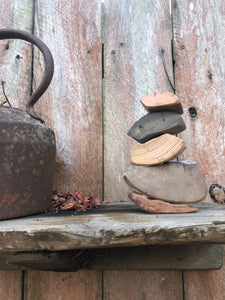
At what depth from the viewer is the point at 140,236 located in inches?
18.7

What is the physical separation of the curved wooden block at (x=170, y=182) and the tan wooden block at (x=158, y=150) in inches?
0.9

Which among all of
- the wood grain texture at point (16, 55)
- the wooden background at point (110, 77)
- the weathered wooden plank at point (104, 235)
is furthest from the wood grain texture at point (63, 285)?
the wood grain texture at point (16, 55)

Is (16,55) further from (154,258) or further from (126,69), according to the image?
(154,258)

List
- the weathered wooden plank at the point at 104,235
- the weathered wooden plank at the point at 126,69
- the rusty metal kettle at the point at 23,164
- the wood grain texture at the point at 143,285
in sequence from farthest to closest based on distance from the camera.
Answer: the weathered wooden plank at the point at 126,69, the wood grain texture at the point at 143,285, the rusty metal kettle at the point at 23,164, the weathered wooden plank at the point at 104,235

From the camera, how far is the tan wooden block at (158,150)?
2.32 ft

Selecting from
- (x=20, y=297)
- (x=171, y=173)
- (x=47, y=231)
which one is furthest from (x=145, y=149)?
(x=20, y=297)

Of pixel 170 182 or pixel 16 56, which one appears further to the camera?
pixel 16 56

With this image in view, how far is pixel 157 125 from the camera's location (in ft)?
2.47

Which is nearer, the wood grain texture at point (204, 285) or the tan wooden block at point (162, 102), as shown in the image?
the tan wooden block at point (162, 102)

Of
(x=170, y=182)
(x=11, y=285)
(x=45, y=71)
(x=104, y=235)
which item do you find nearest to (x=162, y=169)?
(x=170, y=182)

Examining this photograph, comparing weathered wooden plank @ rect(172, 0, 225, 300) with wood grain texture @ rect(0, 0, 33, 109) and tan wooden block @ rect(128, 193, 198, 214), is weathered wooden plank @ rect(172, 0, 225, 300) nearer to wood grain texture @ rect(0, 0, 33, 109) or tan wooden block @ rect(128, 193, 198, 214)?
tan wooden block @ rect(128, 193, 198, 214)

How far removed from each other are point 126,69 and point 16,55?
0.44 meters

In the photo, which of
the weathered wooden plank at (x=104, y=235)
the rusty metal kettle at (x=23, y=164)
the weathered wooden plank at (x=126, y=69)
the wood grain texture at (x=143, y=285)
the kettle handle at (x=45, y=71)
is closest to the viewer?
the weathered wooden plank at (x=104, y=235)

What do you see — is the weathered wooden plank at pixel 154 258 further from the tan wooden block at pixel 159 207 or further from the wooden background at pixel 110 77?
the tan wooden block at pixel 159 207
